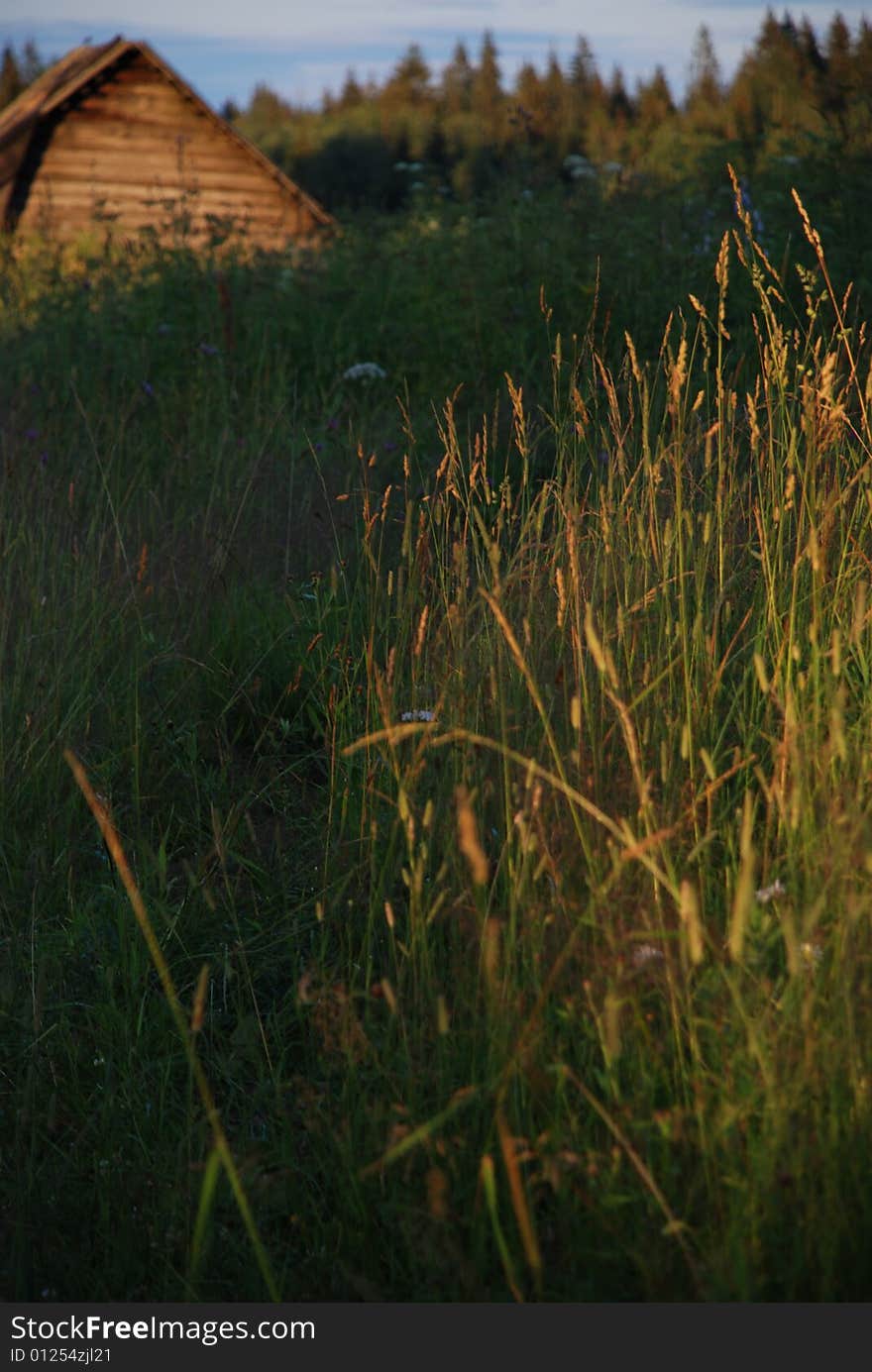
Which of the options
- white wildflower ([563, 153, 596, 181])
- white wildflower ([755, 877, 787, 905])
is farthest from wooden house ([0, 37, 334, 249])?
white wildflower ([755, 877, 787, 905])

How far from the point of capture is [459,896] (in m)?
1.86

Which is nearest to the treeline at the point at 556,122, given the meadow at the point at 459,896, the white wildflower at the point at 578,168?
the white wildflower at the point at 578,168

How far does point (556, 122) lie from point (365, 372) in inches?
793

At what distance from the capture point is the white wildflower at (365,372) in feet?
18.5

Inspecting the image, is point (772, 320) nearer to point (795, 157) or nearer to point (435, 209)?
point (795, 157)

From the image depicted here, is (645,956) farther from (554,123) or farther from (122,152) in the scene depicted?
(554,123)

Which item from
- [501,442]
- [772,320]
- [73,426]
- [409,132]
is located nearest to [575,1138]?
[772,320]

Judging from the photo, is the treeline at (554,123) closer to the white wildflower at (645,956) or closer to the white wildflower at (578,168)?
the white wildflower at (578,168)

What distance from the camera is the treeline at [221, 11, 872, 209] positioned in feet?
23.5

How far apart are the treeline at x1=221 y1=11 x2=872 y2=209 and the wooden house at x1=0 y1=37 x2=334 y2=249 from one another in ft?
7.28

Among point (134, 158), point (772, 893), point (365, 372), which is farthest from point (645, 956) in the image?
point (134, 158)

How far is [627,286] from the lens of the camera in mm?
5762

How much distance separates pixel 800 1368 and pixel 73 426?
4.57 meters

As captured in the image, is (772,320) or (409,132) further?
(409,132)
